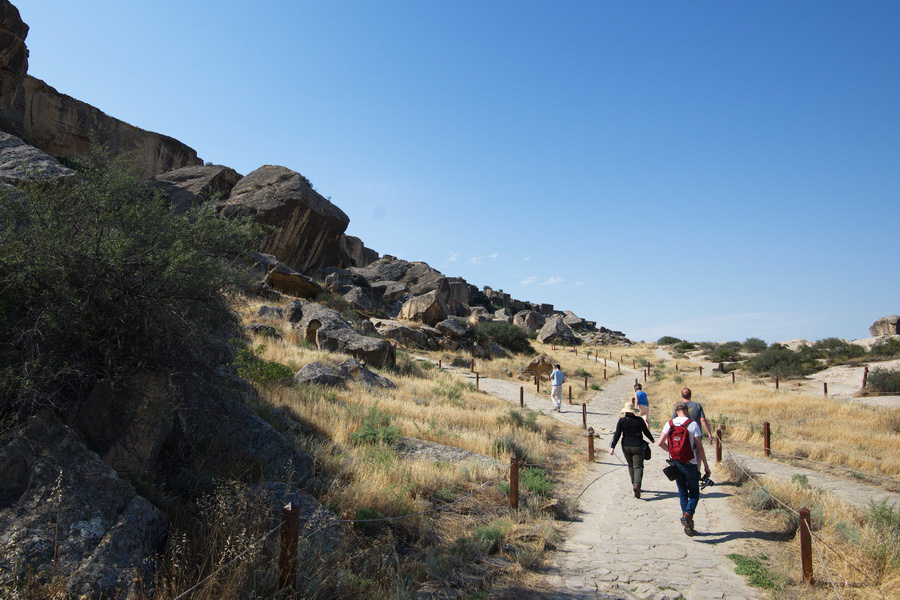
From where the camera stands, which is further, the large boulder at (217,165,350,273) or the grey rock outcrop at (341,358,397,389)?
the large boulder at (217,165,350,273)

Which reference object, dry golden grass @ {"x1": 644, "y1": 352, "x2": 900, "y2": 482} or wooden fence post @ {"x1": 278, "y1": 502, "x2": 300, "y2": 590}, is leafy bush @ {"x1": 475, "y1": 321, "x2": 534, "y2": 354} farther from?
wooden fence post @ {"x1": 278, "y1": 502, "x2": 300, "y2": 590}

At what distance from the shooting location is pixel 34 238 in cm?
448

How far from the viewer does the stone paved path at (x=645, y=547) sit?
502cm

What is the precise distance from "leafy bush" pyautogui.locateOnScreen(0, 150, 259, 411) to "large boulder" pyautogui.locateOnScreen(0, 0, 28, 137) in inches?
977

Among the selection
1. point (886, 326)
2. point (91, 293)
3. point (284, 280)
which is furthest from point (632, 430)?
point (886, 326)

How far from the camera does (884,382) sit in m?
23.6

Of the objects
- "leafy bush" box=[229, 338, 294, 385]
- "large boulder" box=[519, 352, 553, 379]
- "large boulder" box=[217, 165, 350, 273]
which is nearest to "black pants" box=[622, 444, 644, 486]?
"leafy bush" box=[229, 338, 294, 385]

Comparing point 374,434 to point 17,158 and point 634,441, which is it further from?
point 17,158

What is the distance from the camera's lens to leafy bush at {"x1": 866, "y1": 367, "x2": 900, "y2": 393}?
2314 cm

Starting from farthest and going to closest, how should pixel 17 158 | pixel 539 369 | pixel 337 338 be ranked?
pixel 539 369 < pixel 337 338 < pixel 17 158

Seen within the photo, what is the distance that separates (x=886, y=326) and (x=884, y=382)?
4215cm

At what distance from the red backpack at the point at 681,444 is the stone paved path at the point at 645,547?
40.3 inches

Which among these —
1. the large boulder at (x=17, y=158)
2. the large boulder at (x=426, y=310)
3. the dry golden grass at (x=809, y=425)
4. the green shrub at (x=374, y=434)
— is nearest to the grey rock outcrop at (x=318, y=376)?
the green shrub at (x=374, y=434)

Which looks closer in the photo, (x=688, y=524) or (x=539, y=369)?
(x=688, y=524)
